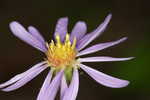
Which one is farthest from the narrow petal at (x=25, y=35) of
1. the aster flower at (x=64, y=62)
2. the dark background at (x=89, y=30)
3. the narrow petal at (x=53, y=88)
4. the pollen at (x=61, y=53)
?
the dark background at (x=89, y=30)

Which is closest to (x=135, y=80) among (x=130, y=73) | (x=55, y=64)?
(x=130, y=73)

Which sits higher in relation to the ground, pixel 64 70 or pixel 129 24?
pixel 129 24

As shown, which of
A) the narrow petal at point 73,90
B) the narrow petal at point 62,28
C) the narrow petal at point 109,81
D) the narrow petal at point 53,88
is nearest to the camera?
the narrow petal at point 109,81

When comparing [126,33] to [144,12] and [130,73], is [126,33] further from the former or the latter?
[130,73]

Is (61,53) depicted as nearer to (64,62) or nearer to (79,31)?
(64,62)

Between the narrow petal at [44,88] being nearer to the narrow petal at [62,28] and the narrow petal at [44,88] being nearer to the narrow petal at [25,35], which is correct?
the narrow petal at [25,35]

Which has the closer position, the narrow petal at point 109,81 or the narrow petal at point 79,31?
the narrow petal at point 109,81
